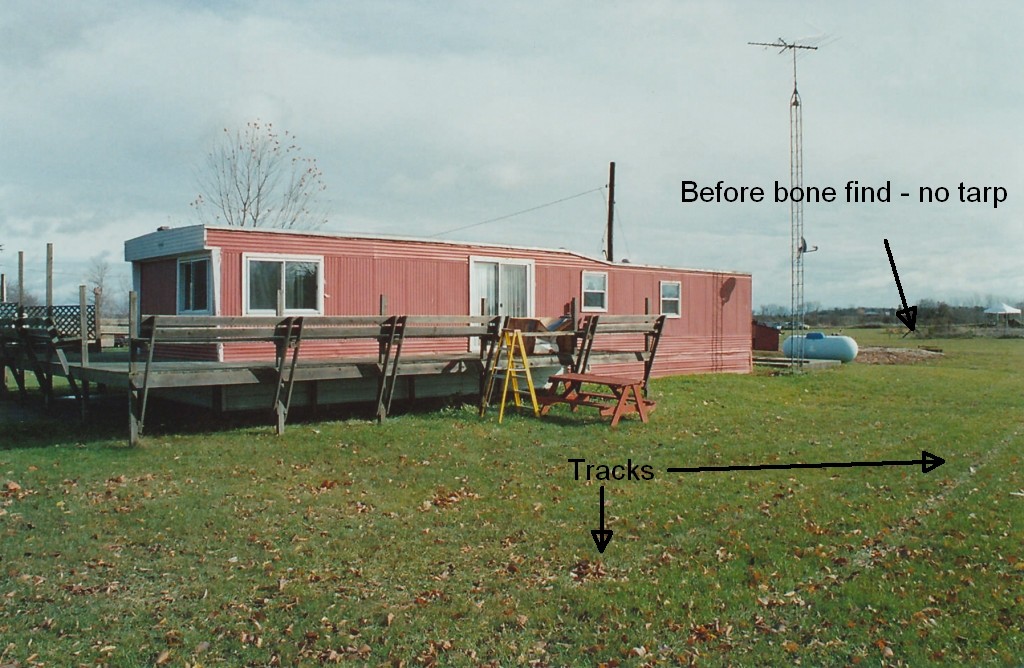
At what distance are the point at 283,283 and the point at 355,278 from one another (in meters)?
1.31

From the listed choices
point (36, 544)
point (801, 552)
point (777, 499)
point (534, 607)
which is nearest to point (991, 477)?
point (777, 499)

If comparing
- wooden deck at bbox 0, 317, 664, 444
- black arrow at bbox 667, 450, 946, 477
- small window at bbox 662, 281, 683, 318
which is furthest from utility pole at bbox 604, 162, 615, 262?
black arrow at bbox 667, 450, 946, 477

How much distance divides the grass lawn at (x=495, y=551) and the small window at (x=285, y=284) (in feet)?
→ 10.1

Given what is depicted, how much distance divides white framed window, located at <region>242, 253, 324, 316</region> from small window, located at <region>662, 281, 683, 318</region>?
9679 mm

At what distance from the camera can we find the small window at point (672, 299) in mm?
20936

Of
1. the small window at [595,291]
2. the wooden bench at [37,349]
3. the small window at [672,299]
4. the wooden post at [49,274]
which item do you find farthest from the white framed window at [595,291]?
the wooden post at [49,274]

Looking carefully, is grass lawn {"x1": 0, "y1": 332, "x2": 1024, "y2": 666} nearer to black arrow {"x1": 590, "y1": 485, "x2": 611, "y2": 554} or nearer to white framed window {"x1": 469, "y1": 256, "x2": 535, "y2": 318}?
black arrow {"x1": 590, "y1": 485, "x2": 611, "y2": 554}

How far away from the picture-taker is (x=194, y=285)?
46.4 feet

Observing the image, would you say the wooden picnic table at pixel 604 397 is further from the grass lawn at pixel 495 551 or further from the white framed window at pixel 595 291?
the white framed window at pixel 595 291

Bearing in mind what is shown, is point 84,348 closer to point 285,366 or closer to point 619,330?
point 285,366

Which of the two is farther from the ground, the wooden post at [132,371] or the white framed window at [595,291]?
the white framed window at [595,291]

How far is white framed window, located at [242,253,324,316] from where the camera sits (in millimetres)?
13484

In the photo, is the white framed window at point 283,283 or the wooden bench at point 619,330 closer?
the white framed window at point 283,283

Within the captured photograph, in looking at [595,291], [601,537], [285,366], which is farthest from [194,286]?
[601,537]
